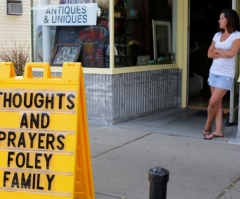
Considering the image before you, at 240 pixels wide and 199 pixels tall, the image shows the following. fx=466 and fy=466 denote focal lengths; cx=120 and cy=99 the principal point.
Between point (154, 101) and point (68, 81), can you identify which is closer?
point (68, 81)

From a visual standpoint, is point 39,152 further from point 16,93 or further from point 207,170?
point 207,170

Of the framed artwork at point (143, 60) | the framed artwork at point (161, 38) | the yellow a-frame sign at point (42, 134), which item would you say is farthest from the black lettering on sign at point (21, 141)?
the framed artwork at point (161, 38)

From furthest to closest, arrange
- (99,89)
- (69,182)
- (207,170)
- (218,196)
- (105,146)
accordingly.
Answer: (99,89) < (105,146) < (207,170) < (218,196) < (69,182)

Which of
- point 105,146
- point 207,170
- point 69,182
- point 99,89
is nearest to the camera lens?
point 69,182

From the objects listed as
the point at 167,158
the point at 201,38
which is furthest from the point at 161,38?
the point at 167,158

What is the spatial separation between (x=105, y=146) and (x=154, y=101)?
2.15 m

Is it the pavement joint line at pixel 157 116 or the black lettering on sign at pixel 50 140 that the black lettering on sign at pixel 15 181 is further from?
the pavement joint line at pixel 157 116

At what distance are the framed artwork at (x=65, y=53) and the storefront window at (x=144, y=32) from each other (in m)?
0.73

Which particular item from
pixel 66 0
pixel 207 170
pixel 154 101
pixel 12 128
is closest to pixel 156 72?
pixel 154 101

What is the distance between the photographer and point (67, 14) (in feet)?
24.6

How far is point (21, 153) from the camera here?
13.0ft

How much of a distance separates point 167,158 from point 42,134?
Answer: 216cm

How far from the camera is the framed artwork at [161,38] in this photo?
322 inches

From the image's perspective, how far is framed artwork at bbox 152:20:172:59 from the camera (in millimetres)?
8180
